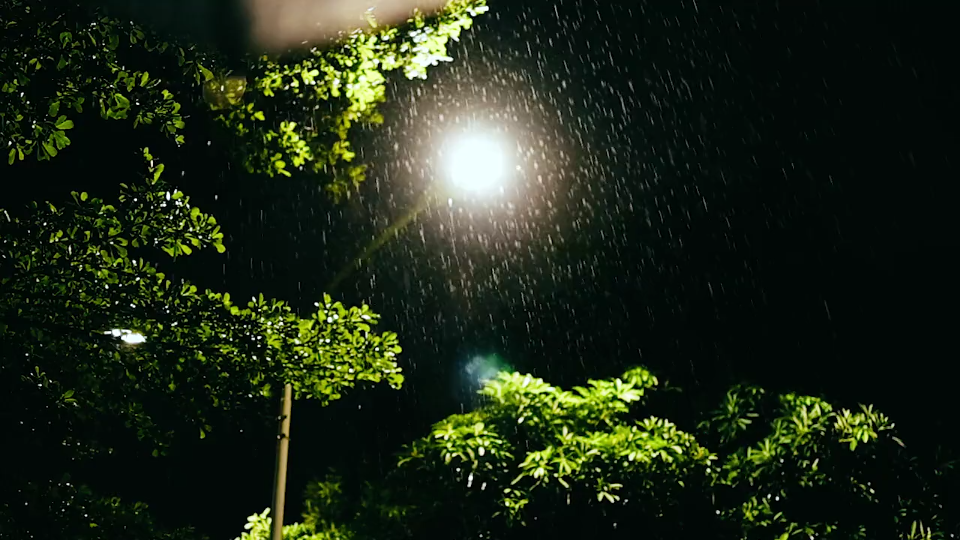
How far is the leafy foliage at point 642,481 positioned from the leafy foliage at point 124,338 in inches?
142

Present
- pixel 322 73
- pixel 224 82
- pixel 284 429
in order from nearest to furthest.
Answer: pixel 224 82
pixel 322 73
pixel 284 429

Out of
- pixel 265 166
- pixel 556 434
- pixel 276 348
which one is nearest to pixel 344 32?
pixel 265 166

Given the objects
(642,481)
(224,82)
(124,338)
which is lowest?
(642,481)

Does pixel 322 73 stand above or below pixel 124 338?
above

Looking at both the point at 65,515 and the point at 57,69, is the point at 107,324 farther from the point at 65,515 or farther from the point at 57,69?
the point at 57,69

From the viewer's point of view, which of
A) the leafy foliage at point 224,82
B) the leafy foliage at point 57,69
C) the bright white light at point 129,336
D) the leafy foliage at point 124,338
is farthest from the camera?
the bright white light at point 129,336

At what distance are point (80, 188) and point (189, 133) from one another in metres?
1.19

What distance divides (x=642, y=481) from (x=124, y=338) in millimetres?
5498

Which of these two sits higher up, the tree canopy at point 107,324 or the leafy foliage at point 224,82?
the leafy foliage at point 224,82

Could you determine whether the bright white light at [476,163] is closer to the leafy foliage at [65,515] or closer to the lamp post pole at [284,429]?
the lamp post pole at [284,429]

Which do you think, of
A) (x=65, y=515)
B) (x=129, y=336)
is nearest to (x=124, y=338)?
(x=129, y=336)

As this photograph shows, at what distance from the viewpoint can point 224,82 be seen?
20.7ft

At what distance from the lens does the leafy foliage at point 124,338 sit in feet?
12.7

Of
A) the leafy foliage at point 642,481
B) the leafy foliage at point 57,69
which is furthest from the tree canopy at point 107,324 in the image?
the leafy foliage at point 642,481
